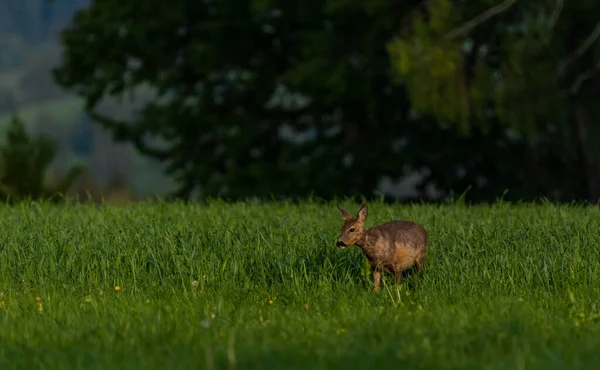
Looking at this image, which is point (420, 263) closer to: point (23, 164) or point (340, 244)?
point (340, 244)

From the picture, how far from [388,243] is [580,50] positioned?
1136 centimetres

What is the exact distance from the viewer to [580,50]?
17938mm

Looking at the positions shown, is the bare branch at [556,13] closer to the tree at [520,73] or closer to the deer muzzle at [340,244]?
the tree at [520,73]

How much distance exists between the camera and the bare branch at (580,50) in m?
17.8

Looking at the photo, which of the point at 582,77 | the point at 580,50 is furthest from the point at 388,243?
the point at 582,77

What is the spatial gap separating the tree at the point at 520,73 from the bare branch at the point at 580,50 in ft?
0.09

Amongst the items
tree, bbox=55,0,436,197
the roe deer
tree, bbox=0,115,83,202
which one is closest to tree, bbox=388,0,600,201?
tree, bbox=55,0,436,197

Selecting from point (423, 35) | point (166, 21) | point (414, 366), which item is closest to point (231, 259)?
point (414, 366)

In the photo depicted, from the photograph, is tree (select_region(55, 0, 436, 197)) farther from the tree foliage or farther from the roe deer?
the roe deer

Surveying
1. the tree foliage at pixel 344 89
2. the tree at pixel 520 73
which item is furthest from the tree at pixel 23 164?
the tree at pixel 520 73

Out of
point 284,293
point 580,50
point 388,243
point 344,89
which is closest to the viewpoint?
point 388,243

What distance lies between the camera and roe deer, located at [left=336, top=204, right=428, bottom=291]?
25.1ft

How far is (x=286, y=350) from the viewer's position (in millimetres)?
5531

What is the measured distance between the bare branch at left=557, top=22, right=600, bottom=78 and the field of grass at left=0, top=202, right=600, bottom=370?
588 cm
